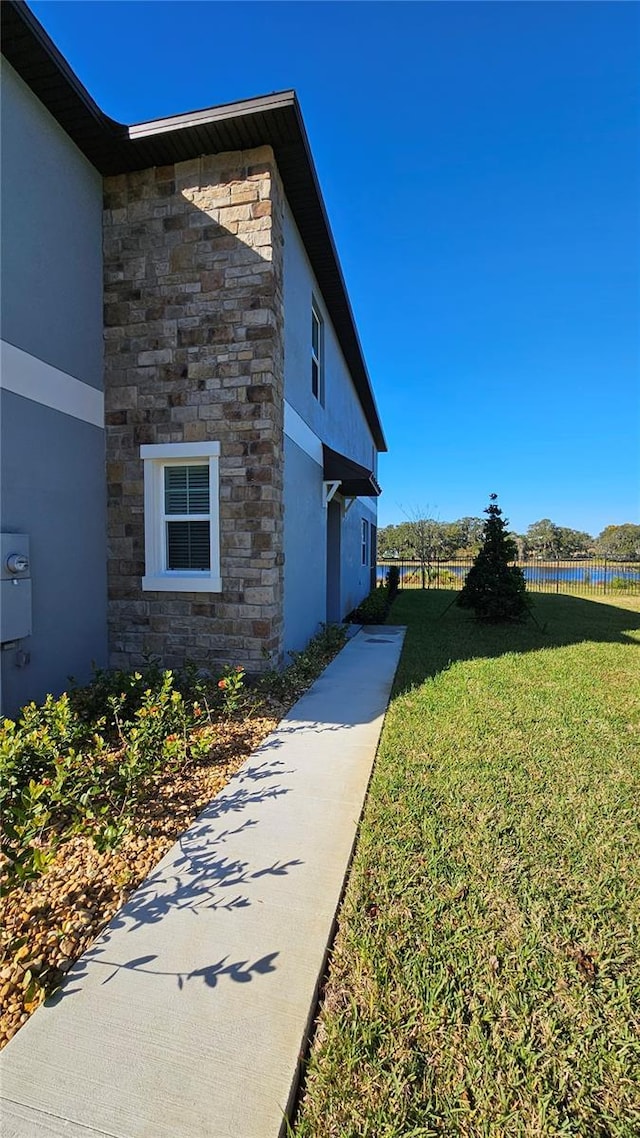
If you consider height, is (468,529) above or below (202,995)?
above

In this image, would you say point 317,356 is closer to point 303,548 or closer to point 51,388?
point 303,548

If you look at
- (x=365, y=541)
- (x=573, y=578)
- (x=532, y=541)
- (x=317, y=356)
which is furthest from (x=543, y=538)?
(x=317, y=356)

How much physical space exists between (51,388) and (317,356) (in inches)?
208

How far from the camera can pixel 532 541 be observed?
6284cm

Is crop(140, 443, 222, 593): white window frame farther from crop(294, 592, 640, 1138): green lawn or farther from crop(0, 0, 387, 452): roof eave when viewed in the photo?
crop(0, 0, 387, 452): roof eave

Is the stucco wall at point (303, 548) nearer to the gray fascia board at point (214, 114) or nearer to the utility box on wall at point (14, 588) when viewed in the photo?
the utility box on wall at point (14, 588)

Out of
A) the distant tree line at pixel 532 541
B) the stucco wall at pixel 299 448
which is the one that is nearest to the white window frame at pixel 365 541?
the stucco wall at pixel 299 448

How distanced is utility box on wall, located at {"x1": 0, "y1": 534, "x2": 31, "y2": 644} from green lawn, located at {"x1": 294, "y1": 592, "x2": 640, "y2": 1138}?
3.65 meters

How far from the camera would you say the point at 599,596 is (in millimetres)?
21828

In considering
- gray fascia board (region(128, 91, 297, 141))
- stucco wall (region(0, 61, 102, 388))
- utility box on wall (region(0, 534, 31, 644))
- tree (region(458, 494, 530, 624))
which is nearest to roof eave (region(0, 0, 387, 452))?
gray fascia board (region(128, 91, 297, 141))

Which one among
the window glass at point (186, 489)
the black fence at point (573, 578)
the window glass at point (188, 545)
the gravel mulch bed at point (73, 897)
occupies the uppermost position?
the window glass at point (186, 489)

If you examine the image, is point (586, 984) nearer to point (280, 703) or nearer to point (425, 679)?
point (280, 703)

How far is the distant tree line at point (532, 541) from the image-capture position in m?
39.9

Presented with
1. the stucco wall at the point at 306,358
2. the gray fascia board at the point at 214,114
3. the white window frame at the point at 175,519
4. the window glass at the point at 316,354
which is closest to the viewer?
the gray fascia board at the point at 214,114
